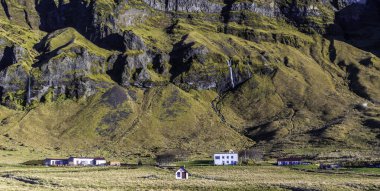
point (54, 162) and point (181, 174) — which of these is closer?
point (181, 174)

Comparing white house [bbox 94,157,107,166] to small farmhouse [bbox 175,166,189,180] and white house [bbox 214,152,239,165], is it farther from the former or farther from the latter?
small farmhouse [bbox 175,166,189,180]

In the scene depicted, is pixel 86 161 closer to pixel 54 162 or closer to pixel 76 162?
pixel 76 162

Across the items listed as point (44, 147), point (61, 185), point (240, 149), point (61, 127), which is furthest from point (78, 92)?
point (61, 185)

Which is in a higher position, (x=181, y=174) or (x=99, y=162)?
(x=181, y=174)

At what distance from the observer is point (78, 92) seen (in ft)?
649

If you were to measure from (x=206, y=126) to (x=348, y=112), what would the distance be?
1882 inches

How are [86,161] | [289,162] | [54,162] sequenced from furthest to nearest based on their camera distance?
[86,161], [54,162], [289,162]

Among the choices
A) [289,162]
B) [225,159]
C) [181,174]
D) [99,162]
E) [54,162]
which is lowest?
[54,162]

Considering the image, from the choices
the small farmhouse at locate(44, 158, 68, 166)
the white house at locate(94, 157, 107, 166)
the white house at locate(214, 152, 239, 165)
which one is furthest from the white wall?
the white house at locate(214, 152, 239, 165)

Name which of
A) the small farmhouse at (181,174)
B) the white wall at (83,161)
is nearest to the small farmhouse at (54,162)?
the white wall at (83,161)

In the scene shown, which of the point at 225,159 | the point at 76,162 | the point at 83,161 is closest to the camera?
the point at 225,159

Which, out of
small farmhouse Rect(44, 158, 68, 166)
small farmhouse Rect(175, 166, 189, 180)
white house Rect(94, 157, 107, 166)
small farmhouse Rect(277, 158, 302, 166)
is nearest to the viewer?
small farmhouse Rect(175, 166, 189, 180)

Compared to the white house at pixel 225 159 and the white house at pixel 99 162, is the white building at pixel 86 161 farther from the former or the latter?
the white house at pixel 225 159

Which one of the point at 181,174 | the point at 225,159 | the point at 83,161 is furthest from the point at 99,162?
the point at 181,174
